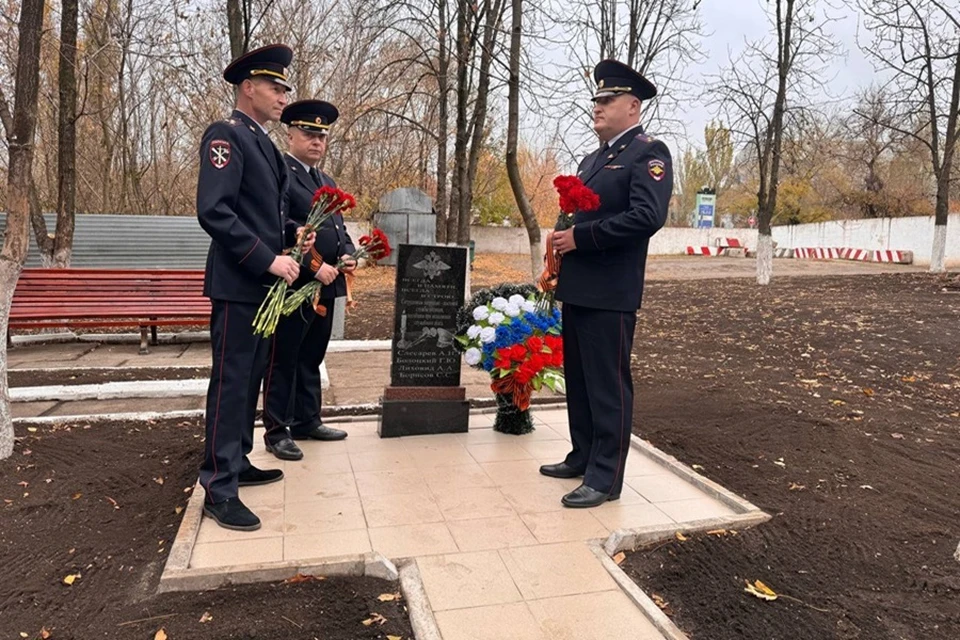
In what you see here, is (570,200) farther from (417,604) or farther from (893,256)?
(893,256)

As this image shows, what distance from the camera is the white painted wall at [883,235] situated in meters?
25.6

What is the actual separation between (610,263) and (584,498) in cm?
124

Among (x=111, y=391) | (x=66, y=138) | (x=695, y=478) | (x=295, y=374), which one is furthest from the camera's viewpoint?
(x=66, y=138)

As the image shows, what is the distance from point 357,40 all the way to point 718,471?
34.5 ft

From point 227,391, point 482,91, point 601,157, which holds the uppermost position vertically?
point 482,91

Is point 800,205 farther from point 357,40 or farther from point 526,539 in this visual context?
point 526,539

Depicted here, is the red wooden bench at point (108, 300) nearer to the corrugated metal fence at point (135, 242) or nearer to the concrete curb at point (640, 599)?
the corrugated metal fence at point (135, 242)

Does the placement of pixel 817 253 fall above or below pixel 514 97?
below

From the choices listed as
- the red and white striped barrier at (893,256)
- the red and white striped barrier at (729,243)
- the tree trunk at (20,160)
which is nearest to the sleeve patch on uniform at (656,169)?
the tree trunk at (20,160)

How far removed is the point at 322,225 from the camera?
418cm

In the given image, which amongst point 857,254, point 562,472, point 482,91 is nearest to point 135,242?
point 482,91

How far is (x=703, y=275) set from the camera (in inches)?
883

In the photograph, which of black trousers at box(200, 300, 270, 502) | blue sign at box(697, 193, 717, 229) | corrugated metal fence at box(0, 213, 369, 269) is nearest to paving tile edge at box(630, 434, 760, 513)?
black trousers at box(200, 300, 270, 502)

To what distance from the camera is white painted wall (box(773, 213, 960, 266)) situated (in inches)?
1008
